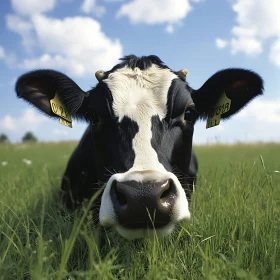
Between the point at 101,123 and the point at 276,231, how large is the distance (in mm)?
2153

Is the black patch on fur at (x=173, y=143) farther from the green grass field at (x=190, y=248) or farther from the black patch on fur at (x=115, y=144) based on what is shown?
the green grass field at (x=190, y=248)

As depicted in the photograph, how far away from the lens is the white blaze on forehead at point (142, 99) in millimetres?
3110

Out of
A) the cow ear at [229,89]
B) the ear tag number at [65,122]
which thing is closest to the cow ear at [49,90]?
the ear tag number at [65,122]

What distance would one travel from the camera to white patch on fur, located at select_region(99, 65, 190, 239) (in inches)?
110

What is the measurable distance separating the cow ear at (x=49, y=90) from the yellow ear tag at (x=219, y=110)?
1.82 metres

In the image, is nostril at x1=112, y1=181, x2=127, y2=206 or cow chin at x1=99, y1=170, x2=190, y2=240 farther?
nostril at x1=112, y1=181, x2=127, y2=206

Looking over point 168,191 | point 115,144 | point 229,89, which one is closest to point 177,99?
point 115,144

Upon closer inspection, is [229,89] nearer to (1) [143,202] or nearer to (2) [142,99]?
(2) [142,99]

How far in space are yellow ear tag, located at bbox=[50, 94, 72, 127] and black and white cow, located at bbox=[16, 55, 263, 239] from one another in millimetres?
61

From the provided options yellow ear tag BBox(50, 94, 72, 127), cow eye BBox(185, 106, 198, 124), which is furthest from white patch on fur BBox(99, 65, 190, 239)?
yellow ear tag BBox(50, 94, 72, 127)

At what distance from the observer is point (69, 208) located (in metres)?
5.88

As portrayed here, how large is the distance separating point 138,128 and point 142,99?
497 mm

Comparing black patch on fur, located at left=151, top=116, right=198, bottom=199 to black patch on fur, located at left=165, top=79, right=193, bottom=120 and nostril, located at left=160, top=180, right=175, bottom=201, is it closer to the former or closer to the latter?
black patch on fur, located at left=165, top=79, right=193, bottom=120

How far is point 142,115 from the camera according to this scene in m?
3.62
